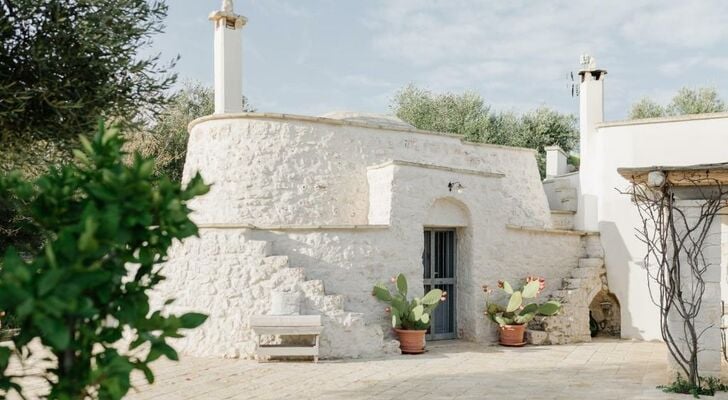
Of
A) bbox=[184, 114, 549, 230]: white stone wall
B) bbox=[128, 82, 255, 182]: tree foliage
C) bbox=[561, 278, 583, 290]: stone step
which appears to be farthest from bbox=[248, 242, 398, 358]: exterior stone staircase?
bbox=[128, 82, 255, 182]: tree foliage

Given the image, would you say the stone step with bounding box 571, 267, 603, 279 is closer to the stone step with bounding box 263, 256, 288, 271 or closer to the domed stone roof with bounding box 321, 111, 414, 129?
the domed stone roof with bounding box 321, 111, 414, 129

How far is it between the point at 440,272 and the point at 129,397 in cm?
667

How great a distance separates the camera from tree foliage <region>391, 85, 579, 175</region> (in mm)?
25328

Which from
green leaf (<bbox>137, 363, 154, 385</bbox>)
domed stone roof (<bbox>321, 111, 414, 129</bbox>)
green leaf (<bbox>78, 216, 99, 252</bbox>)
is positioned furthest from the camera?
domed stone roof (<bbox>321, 111, 414, 129</bbox>)

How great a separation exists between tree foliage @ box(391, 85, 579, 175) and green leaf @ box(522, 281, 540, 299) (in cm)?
1332

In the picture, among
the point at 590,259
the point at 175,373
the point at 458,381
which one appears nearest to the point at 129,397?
the point at 175,373

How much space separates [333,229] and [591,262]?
6.24 m

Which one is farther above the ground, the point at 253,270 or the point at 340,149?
the point at 340,149

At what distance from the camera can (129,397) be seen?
749 centimetres

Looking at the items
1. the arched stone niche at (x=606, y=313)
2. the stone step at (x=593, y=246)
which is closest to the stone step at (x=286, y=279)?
the stone step at (x=593, y=246)

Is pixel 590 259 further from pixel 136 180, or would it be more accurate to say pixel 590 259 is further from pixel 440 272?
pixel 136 180

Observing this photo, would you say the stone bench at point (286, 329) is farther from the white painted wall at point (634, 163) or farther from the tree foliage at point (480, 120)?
the tree foliage at point (480, 120)

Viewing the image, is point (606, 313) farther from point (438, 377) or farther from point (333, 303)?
point (333, 303)

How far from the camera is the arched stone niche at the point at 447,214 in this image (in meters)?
12.0
